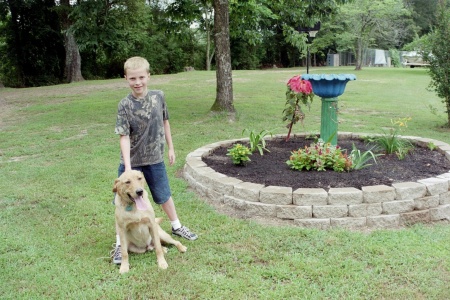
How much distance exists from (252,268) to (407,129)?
6393mm

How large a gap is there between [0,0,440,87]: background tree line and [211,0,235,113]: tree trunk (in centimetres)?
14

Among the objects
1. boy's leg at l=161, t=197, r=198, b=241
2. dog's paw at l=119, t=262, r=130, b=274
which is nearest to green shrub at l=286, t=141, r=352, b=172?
boy's leg at l=161, t=197, r=198, b=241

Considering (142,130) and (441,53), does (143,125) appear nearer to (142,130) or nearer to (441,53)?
(142,130)

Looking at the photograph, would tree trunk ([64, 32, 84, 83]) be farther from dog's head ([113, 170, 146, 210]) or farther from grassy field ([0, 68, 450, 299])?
dog's head ([113, 170, 146, 210])

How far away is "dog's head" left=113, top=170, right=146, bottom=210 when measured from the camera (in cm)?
276

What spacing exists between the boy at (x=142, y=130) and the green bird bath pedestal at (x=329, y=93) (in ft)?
7.37

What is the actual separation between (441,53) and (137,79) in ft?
23.2

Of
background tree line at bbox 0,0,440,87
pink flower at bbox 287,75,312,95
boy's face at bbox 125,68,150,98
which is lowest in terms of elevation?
pink flower at bbox 287,75,312,95

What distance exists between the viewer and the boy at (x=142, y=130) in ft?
9.82

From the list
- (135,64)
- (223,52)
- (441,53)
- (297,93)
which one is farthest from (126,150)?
(441,53)

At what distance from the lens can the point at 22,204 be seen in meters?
4.34

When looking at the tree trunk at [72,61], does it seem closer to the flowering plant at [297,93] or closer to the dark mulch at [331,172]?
the dark mulch at [331,172]

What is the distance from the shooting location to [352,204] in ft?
12.0

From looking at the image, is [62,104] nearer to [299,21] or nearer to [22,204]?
[299,21]
